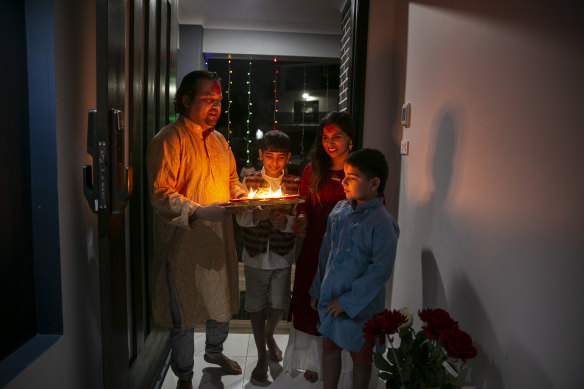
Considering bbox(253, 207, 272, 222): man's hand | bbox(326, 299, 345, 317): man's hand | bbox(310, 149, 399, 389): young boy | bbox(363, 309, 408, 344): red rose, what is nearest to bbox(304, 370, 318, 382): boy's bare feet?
bbox(310, 149, 399, 389): young boy

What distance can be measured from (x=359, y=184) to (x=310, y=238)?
0.60 m

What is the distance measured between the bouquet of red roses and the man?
36.9 inches

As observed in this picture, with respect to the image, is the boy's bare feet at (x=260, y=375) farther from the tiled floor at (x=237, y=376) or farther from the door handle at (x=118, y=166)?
the door handle at (x=118, y=166)

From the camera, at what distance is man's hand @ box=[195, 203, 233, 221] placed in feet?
6.08

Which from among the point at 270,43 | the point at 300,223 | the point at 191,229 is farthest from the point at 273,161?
the point at 270,43

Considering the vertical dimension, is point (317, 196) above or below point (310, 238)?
above

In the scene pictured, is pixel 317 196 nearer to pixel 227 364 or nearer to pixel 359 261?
pixel 359 261

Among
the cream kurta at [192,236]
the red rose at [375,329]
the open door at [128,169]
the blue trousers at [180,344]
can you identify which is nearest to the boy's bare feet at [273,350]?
the blue trousers at [180,344]

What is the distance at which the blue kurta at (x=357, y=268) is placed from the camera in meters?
1.71

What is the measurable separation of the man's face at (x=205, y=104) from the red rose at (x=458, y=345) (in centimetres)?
150

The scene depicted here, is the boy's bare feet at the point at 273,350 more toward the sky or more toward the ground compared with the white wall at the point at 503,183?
more toward the ground

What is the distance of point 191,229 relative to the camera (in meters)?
1.99

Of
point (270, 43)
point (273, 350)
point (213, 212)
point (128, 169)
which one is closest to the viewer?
point (128, 169)

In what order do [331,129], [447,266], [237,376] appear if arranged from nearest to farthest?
[447,266]
[331,129]
[237,376]
